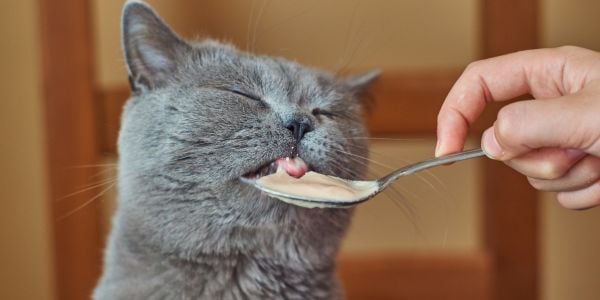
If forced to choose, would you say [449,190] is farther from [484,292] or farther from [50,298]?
[50,298]

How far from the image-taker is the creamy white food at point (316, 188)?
59 centimetres

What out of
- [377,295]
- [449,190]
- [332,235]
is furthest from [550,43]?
[332,235]

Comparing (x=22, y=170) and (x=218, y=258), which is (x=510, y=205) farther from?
(x=22, y=170)

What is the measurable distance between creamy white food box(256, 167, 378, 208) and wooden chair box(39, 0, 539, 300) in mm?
539

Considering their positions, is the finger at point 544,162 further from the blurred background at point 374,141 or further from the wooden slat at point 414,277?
the wooden slat at point 414,277

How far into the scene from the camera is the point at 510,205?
1246mm

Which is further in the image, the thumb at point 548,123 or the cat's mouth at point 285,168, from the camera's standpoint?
the cat's mouth at point 285,168

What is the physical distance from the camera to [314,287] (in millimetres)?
773

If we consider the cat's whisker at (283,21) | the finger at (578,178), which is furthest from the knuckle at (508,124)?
the cat's whisker at (283,21)

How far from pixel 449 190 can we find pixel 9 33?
39.6 inches

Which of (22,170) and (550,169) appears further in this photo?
(22,170)

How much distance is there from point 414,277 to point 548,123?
840 millimetres

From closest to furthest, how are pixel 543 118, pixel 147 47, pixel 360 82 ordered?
pixel 543 118, pixel 147 47, pixel 360 82

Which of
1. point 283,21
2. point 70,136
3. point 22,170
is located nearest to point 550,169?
point 283,21
